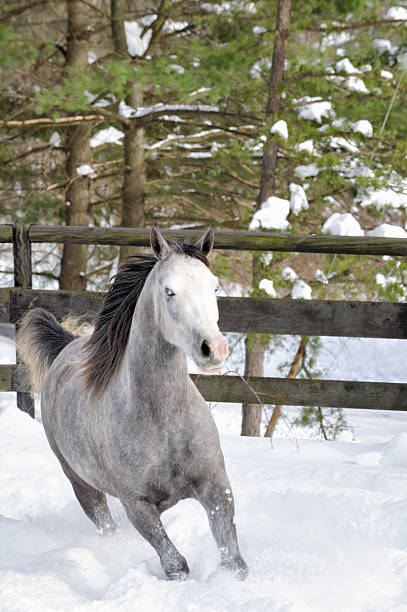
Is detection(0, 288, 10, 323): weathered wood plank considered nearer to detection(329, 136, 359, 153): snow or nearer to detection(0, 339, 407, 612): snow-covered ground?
detection(0, 339, 407, 612): snow-covered ground

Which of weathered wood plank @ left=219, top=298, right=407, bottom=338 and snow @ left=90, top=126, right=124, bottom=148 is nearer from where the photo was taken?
weathered wood plank @ left=219, top=298, right=407, bottom=338

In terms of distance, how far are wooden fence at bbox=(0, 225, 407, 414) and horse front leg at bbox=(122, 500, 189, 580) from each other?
1.84 metres

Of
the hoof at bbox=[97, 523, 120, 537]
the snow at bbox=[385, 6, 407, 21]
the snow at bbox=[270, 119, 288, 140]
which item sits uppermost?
the snow at bbox=[385, 6, 407, 21]

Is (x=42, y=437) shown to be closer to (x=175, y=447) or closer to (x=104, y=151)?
(x=175, y=447)

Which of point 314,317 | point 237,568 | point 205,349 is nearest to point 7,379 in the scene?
point 314,317

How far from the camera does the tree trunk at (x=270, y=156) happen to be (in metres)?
6.34

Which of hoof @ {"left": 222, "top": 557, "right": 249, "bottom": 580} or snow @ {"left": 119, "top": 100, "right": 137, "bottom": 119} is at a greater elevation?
snow @ {"left": 119, "top": 100, "right": 137, "bottom": 119}

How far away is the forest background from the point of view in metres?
5.94

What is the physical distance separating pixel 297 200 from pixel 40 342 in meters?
3.71

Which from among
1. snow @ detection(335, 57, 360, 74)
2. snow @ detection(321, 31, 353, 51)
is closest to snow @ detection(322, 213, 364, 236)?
snow @ detection(335, 57, 360, 74)

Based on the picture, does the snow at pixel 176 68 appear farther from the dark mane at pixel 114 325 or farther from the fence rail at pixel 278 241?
the dark mane at pixel 114 325

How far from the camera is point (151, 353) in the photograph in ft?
6.64

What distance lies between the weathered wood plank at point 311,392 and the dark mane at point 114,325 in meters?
1.59

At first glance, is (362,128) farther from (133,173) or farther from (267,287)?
(133,173)
